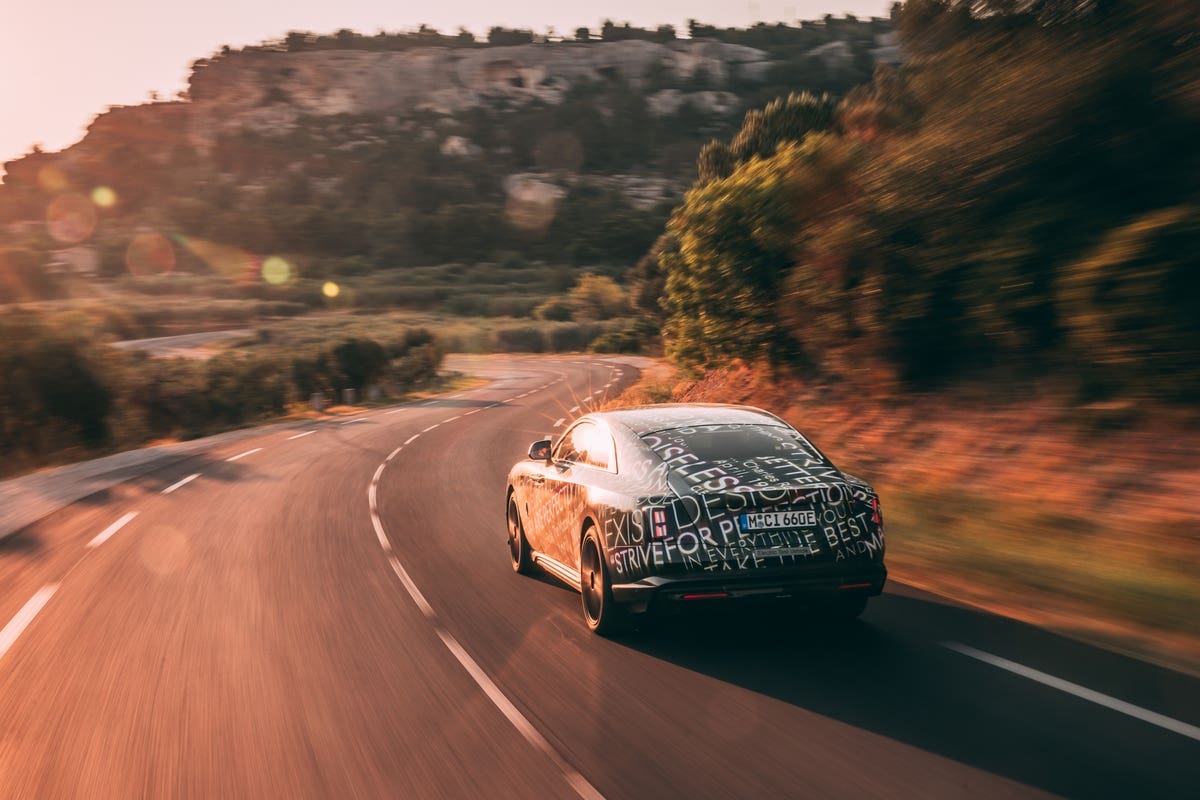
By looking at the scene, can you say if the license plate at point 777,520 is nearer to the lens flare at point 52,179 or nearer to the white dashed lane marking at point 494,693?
the white dashed lane marking at point 494,693

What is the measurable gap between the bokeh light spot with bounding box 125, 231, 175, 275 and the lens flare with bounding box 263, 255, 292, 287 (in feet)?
38.8

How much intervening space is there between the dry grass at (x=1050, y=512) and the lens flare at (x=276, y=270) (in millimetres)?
113352

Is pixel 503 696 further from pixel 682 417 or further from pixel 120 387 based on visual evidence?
pixel 120 387

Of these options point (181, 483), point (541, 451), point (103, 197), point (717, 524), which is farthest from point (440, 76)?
point (717, 524)

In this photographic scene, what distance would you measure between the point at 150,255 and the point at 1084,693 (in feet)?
460

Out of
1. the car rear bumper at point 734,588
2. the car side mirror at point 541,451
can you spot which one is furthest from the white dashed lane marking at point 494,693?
the car side mirror at point 541,451

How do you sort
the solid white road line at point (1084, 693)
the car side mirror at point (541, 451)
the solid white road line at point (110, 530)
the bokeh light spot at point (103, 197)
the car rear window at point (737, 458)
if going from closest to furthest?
the solid white road line at point (1084, 693)
the car rear window at point (737, 458)
the car side mirror at point (541, 451)
the solid white road line at point (110, 530)
the bokeh light spot at point (103, 197)

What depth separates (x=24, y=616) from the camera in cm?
806

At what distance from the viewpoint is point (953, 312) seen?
13.2 m

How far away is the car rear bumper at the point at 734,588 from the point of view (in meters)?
6.09

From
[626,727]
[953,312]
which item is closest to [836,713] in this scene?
[626,727]

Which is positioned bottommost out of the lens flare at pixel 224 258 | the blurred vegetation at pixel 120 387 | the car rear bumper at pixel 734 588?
the lens flare at pixel 224 258

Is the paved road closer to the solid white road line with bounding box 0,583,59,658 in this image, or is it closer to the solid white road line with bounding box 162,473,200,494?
the solid white road line with bounding box 162,473,200,494

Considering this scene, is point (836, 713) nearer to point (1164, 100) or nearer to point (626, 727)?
point (626, 727)
